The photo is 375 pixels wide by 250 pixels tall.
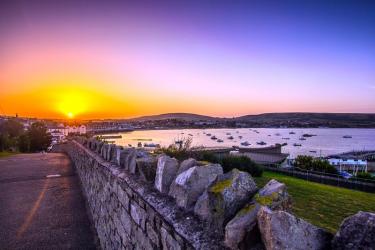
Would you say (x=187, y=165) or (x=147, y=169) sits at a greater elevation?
(x=187, y=165)

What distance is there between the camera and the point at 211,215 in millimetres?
1836

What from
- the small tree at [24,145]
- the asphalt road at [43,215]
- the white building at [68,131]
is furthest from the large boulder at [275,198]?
the small tree at [24,145]

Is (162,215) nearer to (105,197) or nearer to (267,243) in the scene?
(267,243)

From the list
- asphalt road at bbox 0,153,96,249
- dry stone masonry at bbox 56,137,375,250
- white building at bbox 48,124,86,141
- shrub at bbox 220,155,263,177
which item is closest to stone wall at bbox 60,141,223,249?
dry stone masonry at bbox 56,137,375,250

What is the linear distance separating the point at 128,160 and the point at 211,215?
231cm

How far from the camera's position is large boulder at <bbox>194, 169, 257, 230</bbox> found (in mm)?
1743

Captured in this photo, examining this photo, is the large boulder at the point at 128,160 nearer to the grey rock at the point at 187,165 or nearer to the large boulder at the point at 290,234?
the grey rock at the point at 187,165

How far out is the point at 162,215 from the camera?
7.31ft

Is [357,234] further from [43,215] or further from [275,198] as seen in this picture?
[43,215]

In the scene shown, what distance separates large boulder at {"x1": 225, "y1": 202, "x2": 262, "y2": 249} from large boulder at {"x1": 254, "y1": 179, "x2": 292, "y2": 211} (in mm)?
65

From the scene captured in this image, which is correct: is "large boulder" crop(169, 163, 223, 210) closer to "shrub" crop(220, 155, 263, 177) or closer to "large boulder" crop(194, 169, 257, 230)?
"large boulder" crop(194, 169, 257, 230)

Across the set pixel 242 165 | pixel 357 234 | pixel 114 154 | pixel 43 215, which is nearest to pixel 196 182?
pixel 357 234

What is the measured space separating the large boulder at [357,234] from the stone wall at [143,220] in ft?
2.06

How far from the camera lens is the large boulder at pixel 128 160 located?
11.9 feet
